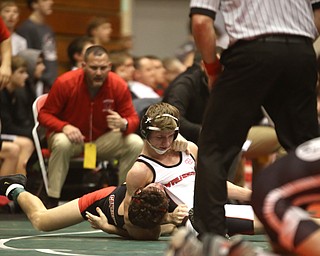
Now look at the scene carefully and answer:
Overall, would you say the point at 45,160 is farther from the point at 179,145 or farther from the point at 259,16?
the point at 259,16

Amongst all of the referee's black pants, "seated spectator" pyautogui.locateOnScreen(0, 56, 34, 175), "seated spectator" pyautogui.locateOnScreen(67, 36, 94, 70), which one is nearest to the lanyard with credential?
"seated spectator" pyautogui.locateOnScreen(0, 56, 34, 175)

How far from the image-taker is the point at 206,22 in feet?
14.7

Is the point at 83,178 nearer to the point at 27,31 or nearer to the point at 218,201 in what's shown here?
the point at 27,31

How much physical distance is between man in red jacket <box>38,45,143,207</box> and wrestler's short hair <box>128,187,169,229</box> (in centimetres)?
247

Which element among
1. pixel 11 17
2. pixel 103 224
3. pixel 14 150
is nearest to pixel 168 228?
pixel 103 224

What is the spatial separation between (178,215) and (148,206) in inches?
11.4

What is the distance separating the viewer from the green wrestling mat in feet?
17.6

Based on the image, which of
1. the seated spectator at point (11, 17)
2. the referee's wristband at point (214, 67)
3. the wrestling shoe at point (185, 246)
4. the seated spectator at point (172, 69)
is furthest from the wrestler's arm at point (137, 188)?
the seated spectator at point (172, 69)

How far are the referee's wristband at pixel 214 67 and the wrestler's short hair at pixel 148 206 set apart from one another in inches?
50.0

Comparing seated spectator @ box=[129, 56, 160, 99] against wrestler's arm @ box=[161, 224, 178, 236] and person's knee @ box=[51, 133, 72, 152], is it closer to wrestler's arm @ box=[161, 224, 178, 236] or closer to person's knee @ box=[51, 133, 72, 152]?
person's knee @ box=[51, 133, 72, 152]

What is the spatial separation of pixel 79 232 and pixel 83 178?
2470 millimetres

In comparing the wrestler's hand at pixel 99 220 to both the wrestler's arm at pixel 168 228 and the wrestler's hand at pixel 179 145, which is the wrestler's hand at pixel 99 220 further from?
the wrestler's hand at pixel 179 145

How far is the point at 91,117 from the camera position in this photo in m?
8.59

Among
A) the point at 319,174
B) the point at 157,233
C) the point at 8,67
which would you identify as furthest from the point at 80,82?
the point at 319,174
